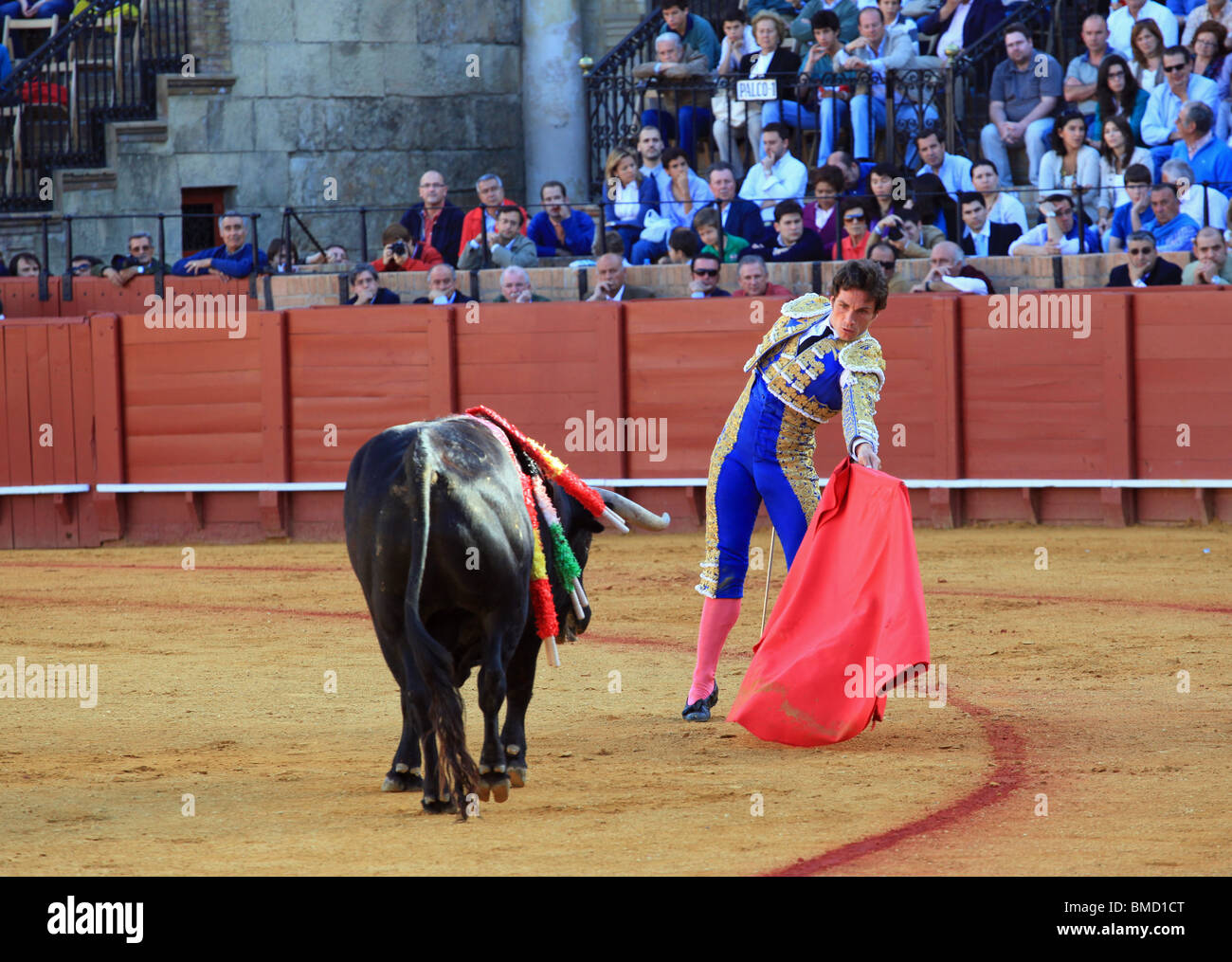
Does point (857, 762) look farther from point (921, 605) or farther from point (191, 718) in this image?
point (191, 718)

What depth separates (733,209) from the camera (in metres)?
11.0

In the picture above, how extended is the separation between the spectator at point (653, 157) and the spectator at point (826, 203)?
1.20m

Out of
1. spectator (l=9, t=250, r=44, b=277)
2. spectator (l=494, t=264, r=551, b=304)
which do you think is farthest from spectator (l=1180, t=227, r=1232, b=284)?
spectator (l=9, t=250, r=44, b=277)

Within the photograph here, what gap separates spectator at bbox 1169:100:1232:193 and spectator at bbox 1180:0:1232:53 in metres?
0.88

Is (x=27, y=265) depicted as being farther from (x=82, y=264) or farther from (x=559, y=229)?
(x=559, y=229)

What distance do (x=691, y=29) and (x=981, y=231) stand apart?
3.55 metres

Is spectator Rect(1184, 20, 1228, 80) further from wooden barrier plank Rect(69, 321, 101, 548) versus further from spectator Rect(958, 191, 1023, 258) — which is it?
wooden barrier plank Rect(69, 321, 101, 548)

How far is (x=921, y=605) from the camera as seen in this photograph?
505 centimetres

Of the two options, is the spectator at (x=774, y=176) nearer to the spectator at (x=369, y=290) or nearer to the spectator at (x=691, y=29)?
the spectator at (x=691, y=29)

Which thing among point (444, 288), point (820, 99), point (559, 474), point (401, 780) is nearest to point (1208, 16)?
point (820, 99)

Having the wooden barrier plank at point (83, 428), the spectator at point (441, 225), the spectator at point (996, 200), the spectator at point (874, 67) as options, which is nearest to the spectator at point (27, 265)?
the wooden barrier plank at point (83, 428)

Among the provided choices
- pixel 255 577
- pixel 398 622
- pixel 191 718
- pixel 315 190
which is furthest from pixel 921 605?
pixel 315 190

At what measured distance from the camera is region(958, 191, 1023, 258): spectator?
10.4 meters

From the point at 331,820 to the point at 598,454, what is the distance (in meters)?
6.92
